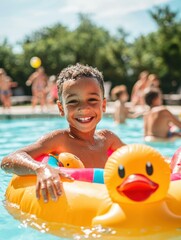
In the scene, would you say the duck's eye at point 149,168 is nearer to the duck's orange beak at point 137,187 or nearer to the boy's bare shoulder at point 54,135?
the duck's orange beak at point 137,187

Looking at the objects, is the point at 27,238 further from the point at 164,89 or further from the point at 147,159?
the point at 164,89

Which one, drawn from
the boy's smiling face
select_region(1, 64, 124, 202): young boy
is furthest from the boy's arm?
the boy's smiling face

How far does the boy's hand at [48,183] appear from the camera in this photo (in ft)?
8.66

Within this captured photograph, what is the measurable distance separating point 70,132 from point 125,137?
219 inches

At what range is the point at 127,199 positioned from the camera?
2.48 meters

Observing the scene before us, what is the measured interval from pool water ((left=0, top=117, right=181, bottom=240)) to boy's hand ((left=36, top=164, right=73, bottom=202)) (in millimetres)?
208

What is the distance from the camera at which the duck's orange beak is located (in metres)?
2.39

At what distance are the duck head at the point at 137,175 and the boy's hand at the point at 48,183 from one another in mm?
337

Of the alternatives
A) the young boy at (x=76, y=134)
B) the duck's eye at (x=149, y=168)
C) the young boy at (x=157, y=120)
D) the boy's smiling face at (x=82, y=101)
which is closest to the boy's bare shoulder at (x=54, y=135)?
the young boy at (x=76, y=134)

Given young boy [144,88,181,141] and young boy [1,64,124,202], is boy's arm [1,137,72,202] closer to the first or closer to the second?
young boy [1,64,124,202]

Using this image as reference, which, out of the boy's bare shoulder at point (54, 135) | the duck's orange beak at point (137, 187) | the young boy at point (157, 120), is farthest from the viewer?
the young boy at point (157, 120)

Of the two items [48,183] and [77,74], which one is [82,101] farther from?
[48,183]

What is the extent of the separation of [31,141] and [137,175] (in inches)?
244

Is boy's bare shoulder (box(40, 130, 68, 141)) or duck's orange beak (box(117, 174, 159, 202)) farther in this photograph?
boy's bare shoulder (box(40, 130, 68, 141))
